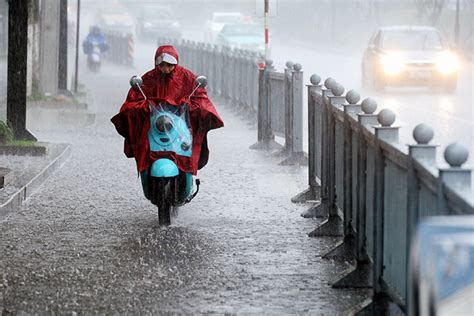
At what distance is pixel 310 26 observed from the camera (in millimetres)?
82000

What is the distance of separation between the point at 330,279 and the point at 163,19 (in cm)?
6279

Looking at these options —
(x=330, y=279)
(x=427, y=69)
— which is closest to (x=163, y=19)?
(x=427, y=69)

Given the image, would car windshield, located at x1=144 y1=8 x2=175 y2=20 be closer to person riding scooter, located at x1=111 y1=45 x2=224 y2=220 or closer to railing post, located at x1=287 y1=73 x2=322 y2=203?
railing post, located at x1=287 y1=73 x2=322 y2=203

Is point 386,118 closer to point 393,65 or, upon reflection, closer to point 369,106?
point 369,106

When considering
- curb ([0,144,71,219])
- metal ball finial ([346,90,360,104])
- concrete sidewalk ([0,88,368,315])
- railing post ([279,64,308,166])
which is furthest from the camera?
railing post ([279,64,308,166])

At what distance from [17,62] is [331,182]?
7222mm

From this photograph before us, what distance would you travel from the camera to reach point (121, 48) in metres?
50.9

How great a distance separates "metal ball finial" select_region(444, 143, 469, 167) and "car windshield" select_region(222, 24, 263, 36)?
46.7 metres

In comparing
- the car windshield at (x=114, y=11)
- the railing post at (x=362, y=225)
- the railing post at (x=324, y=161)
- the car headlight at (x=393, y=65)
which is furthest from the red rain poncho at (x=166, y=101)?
the car windshield at (x=114, y=11)

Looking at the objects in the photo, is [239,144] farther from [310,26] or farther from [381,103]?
[310,26]

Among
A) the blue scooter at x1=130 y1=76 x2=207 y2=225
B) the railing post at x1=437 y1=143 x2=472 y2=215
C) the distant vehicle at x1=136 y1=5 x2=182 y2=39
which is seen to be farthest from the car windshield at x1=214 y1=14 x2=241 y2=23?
the railing post at x1=437 y1=143 x2=472 y2=215

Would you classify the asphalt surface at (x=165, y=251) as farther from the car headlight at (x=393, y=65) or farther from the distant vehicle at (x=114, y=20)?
the distant vehicle at (x=114, y=20)

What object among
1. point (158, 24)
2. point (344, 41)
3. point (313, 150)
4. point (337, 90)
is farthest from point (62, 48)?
point (158, 24)

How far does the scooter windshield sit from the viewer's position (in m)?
11.8
